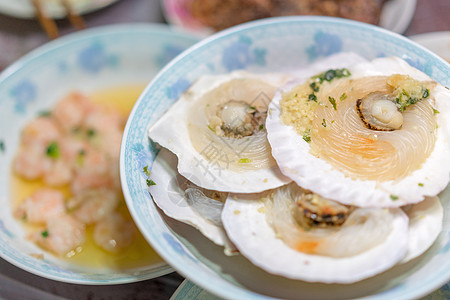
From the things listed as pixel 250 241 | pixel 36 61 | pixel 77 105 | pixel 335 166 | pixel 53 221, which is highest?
pixel 335 166

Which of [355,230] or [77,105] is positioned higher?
[355,230]

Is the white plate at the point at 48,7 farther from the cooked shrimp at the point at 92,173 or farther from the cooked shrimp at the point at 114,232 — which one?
the cooked shrimp at the point at 114,232

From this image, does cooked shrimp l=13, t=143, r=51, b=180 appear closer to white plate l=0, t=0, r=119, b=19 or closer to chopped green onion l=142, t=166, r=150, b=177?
white plate l=0, t=0, r=119, b=19

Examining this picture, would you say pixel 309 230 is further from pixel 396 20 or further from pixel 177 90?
pixel 396 20

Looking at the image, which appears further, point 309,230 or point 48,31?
point 48,31

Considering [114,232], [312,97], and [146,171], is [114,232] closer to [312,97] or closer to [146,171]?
[146,171]

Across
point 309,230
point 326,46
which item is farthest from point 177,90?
point 309,230

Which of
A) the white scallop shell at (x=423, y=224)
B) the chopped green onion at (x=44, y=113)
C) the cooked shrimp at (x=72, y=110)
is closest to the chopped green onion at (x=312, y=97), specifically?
the white scallop shell at (x=423, y=224)

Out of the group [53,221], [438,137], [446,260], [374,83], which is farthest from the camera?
[53,221]
